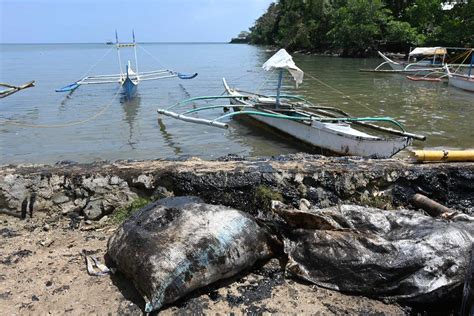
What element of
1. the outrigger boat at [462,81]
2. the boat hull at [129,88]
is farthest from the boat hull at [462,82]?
the boat hull at [129,88]

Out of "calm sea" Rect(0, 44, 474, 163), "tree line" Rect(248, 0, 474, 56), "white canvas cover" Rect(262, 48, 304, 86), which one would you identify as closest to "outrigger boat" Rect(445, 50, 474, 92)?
"calm sea" Rect(0, 44, 474, 163)

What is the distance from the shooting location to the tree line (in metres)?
33.8

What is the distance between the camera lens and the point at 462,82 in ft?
61.2

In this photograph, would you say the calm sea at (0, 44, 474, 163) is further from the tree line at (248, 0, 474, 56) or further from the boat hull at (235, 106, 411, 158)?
the tree line at (248, 0, 474, 56)

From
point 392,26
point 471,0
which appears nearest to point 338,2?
point 392,26

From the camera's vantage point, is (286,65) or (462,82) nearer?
(286,65)

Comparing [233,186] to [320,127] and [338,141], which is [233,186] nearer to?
[338,141]

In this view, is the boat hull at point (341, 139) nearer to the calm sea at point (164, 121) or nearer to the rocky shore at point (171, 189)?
the calm sea at point (164, 121)

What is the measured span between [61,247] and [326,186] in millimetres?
Result: 2684

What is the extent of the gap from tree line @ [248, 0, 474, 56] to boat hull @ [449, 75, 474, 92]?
15.9 m

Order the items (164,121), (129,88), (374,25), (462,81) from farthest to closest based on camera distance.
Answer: (374,25) < (462,81) < (129,88) < (164,121)

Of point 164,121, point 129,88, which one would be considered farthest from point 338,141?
point 129,88

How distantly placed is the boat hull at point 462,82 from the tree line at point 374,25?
1590 centimetres

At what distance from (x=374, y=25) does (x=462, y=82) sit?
24.7 meters
